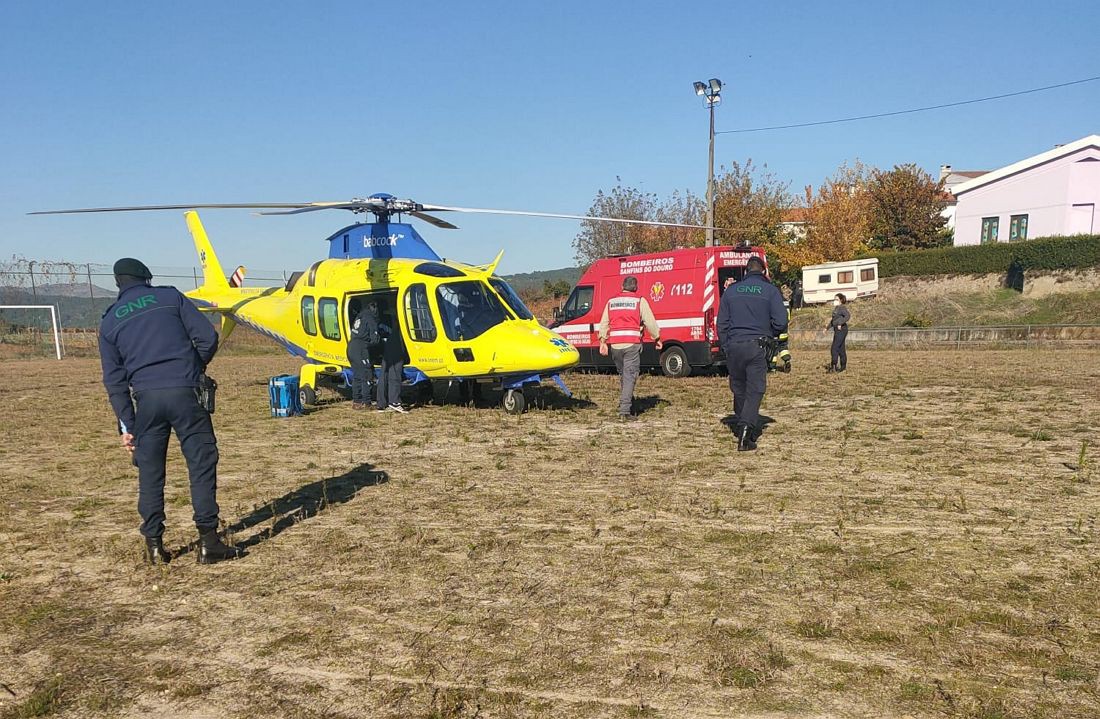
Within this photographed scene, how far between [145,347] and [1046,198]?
4258 cm

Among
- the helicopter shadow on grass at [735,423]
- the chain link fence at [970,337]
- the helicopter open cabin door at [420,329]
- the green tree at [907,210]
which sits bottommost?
the chain link fence at [970,337]

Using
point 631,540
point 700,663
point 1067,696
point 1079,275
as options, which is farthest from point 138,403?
point 1079,275

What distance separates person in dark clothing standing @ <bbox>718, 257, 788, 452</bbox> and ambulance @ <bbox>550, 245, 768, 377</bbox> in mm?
6264

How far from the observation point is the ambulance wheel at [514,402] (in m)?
10.7

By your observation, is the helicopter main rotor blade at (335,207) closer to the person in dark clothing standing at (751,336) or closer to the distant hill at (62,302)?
the person in dark clothing standing at (751,336)

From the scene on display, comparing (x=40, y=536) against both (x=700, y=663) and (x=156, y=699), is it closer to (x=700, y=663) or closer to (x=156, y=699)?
(x=156, y=699)

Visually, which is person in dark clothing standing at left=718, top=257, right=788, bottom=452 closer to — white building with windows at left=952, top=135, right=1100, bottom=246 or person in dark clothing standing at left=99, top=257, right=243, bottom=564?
person in dark clothing standing at left=99, top=257, right=243, bottom=564

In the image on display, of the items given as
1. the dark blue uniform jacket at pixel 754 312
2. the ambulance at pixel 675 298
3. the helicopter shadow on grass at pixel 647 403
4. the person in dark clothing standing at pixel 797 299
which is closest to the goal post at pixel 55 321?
the ambulance at pixel 675 298

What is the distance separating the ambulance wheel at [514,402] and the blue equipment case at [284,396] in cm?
322

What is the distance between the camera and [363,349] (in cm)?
1105

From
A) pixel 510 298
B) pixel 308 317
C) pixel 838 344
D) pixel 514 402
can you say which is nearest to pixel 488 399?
pixel 514 402

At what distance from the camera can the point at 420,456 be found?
7.80 meters

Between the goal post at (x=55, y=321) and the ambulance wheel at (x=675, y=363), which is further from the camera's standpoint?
the goal post at (x=55, y=321)

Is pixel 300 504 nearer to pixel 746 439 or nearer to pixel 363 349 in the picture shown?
pixel 746 439
